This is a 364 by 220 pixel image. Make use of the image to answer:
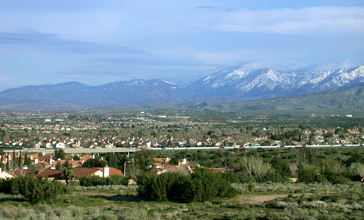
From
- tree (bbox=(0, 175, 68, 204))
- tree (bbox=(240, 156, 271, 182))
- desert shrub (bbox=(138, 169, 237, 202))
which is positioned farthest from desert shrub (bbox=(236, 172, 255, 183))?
tree (bbox=(0, 175, 68, 204))

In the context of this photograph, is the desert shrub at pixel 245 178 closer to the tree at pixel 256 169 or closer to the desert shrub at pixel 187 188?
the tree at pixel 256 169

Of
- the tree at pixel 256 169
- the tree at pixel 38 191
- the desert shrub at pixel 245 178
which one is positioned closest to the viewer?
the tree at pixel 38 191

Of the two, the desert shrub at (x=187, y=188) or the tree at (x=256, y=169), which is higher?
the desert shrub at (x=187, y=188)

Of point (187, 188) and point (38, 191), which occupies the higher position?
point (38, 191)

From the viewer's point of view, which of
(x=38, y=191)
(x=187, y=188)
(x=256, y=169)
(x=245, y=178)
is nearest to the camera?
(x=38, y=191)

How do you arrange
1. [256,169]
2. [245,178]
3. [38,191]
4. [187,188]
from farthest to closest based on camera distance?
[256,169], [245,178], [187,188], [38,191]

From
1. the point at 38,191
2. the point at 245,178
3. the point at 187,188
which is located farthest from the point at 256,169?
the point at 38,191

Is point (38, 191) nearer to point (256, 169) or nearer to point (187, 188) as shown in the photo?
point (187, 188)

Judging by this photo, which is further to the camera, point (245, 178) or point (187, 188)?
point (245, 178)

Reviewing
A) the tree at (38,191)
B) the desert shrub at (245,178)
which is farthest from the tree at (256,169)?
the tree at (38,191)

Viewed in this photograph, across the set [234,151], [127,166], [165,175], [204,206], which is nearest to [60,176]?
[127,166]

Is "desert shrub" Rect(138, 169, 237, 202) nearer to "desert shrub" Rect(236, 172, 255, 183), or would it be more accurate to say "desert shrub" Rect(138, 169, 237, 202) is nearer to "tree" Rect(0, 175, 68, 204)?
"tree" Rect(0, 175, 68, 204)

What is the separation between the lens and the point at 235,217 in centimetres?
1493

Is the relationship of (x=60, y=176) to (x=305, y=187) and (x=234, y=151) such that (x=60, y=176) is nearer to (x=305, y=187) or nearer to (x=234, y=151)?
(x=305, y=187)
